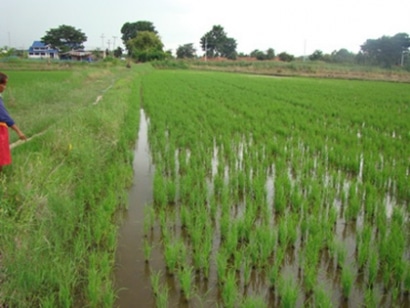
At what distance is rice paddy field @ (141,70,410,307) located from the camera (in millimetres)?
2727

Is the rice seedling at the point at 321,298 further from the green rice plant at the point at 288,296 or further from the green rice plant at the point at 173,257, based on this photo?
the green rice plant at the point at 173,257

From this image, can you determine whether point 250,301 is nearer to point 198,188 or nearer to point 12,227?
point 12,227

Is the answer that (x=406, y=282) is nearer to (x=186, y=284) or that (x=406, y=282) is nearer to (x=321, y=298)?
Answer: (x=321, y=298)

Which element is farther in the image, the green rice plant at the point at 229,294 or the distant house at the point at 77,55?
the distant house at the point at 77,55

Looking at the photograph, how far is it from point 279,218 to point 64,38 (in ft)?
202

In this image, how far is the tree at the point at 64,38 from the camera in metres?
56.3

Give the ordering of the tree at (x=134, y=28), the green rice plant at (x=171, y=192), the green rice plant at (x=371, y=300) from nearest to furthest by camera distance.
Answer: the green rice plant at (x=371, y=300), the green rice plant at (x=171, y=192), the tree at (x=134, y=28)

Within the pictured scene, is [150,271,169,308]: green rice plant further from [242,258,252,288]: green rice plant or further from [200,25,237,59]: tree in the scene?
[200,25,237,59]: tree

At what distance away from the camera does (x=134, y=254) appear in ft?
10.7

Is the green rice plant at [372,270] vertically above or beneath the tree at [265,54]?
beneath

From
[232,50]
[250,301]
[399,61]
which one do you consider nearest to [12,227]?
[250,301]

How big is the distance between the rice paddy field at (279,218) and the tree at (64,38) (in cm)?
5548

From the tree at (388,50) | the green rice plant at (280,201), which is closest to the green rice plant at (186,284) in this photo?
the green rice plant at (280,201)

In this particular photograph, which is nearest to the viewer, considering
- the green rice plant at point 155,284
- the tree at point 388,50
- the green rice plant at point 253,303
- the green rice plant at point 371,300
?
the green rice plant at point 253,303
